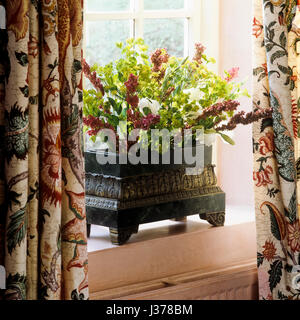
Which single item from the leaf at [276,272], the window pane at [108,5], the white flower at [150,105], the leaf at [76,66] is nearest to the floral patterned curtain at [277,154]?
the leaf at [276,272]

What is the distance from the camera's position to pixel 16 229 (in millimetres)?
1499

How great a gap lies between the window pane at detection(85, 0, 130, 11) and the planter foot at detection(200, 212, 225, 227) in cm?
88

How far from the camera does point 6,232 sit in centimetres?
151

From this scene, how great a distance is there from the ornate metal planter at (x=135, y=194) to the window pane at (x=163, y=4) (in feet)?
2.29

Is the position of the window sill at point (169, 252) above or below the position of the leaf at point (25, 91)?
below

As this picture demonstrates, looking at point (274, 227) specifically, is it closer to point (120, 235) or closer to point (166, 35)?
point (120, 235)

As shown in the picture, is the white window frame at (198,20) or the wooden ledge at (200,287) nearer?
the wooden ledge at (200,287)

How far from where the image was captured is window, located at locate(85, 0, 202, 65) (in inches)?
93.4

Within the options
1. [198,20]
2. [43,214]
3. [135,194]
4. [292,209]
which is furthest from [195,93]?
[43,214]

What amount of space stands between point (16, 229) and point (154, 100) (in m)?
0.70

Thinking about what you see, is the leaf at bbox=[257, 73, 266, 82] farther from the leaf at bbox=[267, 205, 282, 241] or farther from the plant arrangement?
the leaf at bbox=[267, 205, 282, 241]

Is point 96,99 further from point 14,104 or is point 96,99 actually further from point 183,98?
point 14,104

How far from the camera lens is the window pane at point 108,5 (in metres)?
2.35

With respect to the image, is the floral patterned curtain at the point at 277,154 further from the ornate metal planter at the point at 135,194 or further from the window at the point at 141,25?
the window at the point at 141,25
